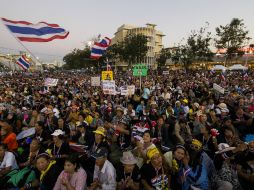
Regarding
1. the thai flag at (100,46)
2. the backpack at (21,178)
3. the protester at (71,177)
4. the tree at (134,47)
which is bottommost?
the backpack at (21,178)

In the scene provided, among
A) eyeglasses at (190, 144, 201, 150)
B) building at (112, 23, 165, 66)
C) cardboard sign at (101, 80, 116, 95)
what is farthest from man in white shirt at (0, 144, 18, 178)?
building at (112, 23, 165, 66)

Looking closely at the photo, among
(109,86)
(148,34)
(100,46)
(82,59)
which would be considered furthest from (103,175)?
(148,34)

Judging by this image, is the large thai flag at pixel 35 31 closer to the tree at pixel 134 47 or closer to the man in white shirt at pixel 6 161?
the man in white shirt at pixel 6 161

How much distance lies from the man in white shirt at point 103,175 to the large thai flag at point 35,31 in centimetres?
818

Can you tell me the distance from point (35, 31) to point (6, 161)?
7612mm

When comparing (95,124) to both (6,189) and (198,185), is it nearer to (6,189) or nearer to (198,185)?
(6,189)

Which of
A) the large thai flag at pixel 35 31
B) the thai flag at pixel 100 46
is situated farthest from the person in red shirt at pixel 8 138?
the thai flag at pixel 100 46

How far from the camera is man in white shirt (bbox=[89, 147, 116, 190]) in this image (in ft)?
12.3

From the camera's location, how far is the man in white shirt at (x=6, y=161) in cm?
447

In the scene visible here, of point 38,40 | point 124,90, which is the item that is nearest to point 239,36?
point 124,90

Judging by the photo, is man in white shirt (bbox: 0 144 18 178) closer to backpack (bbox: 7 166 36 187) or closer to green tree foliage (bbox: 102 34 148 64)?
backpack (bbox: 7 166 36 187)

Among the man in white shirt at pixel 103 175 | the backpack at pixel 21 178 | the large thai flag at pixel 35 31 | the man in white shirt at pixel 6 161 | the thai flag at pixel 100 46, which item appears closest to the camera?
the man in white shirt at pixel 103 175

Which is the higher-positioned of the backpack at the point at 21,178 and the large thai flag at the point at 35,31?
the large thai flag at the point at 35,31

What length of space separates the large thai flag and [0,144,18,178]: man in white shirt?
6.75 meters
